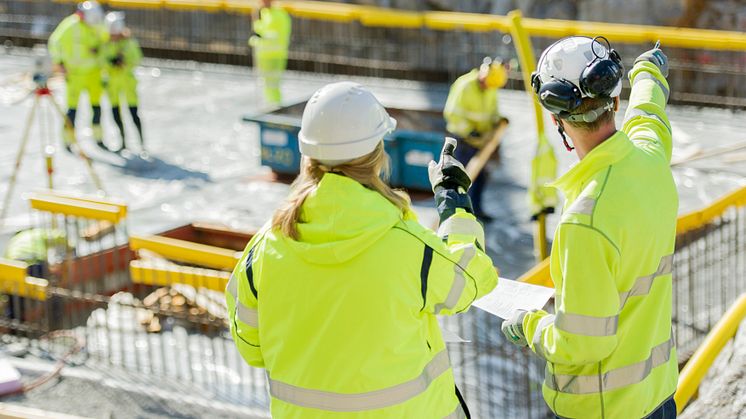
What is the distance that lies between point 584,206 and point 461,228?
0.42 m

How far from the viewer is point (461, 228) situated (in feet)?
11.5

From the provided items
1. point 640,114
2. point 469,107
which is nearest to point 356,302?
point 640,114

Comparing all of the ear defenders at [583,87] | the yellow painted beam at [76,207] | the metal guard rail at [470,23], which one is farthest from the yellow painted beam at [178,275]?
the metal guard rail at [470,23]

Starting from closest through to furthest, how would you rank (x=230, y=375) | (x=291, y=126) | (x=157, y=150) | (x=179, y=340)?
1. (x=230, y=375)
2. (x=179, y=340)
3. (x=291, y=126)
4. (x=157, y=150)

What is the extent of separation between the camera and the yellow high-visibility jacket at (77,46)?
42.0 feet

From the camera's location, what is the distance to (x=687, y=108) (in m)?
14.0

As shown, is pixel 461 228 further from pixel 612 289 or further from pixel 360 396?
pixel 360 396

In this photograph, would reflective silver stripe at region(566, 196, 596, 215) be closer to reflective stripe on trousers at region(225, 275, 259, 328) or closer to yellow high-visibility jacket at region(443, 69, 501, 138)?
reflective stripe on trousers at region(225, 275, 259, 328)

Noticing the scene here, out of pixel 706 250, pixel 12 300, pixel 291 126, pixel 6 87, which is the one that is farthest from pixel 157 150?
pixel 706 250

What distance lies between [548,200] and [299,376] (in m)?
6.34

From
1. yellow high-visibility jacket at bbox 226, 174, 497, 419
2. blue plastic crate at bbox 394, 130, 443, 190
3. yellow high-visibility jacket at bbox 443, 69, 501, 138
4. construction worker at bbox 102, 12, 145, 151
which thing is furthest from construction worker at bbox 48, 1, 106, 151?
yellow high-visibility jacket at bbox 226, 174, 497, 419

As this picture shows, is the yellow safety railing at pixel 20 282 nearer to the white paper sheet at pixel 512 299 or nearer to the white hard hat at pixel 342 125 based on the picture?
the white paper sheet at pixel 512 299

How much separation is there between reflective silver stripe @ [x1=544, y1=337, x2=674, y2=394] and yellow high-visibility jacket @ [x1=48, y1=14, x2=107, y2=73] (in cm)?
1034

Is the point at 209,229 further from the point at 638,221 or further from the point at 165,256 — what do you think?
the point at 638,221
